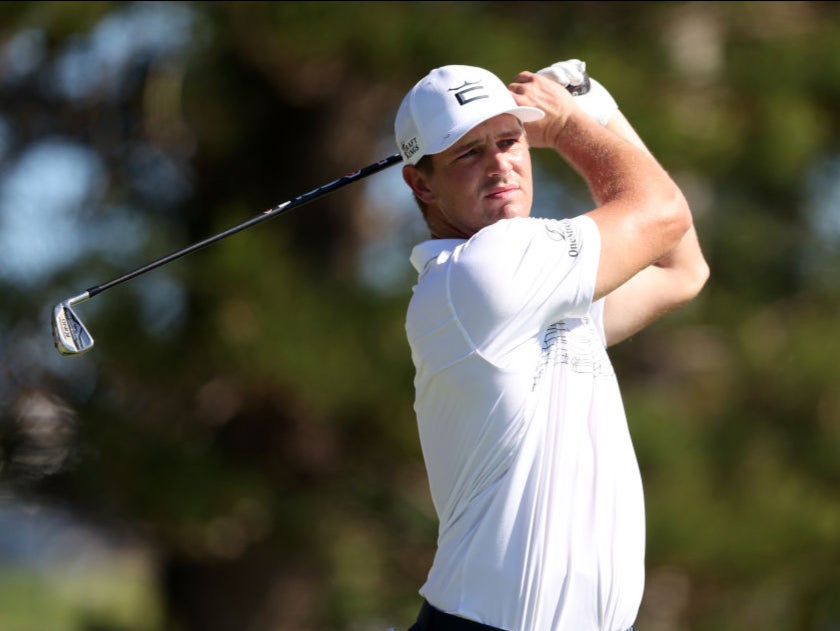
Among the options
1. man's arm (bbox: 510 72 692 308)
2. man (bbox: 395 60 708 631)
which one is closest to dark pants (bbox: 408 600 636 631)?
man (bbox: 395 60 708 631)

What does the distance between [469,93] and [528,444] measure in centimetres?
64

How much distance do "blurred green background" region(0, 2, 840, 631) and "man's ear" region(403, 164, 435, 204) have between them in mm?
3773

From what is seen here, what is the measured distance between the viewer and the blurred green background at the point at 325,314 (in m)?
6.96

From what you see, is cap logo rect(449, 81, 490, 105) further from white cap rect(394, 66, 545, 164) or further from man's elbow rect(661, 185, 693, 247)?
man's elbow rect(661, 185, 693, 247)

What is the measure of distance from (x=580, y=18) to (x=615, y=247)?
5.77 m

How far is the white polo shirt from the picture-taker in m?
2.49

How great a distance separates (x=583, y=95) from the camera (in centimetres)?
311

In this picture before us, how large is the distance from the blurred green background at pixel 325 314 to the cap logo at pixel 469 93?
3.96 meters

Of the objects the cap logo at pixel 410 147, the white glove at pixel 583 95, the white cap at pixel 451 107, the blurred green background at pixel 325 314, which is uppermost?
the white cap at pixel 451 107

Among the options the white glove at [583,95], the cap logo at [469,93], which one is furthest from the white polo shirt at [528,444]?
the white glove at [583,95]

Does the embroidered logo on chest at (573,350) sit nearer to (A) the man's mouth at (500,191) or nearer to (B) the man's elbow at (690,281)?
(A) the man's mouth at (500,191)

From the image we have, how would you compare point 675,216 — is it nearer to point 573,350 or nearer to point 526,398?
point 573,350

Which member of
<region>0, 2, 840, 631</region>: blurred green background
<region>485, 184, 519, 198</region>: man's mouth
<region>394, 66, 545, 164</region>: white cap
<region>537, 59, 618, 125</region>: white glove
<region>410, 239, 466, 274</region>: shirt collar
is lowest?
<region>0, 2, 840, 631</region>: blurred green background

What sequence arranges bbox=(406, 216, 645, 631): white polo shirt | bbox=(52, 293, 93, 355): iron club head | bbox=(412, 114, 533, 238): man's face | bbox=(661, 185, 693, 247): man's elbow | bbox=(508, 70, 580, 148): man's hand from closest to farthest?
1. bbox=(406, 216, 645, 631): white polo shirt
2. bbox=(661, 185, 693, 247): man's elbow
3. bbox=(412, 114, 533, 238): man's face
4. bbox=(508, 70, 580, 148): man's hand
5. bbox=(52, 293, 93, 355): iron club head
